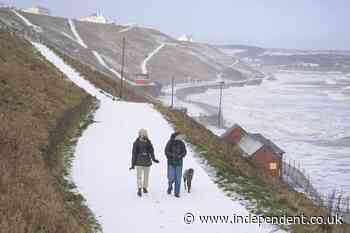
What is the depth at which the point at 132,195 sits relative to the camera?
413 inches

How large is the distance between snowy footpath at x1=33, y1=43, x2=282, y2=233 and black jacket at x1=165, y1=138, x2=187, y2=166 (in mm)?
806

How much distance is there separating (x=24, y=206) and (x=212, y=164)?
294 inches

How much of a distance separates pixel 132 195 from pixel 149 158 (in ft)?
3.06

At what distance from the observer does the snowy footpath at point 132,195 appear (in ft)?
28.6

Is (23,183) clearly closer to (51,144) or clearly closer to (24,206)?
(24,206)

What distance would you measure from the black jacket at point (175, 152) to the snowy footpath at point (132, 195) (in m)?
0.81

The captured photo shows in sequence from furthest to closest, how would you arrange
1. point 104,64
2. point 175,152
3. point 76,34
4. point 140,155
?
point 76,34 < point 104,64 < point 175,152 < point 140,155

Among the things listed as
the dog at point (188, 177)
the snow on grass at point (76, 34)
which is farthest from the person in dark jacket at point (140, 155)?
the snow on grass at point (76, 34)

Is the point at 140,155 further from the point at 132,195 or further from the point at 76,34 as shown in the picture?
the point at 76,34

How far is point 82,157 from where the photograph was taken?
1377 cm

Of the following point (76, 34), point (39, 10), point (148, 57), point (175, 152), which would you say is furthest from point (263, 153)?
point (39, 10)

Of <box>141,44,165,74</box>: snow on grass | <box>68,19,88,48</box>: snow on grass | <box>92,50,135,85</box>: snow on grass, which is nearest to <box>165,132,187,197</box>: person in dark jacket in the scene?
<box>92,50,135,85</box>: snow on grass

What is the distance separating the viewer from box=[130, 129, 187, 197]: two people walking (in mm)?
10406

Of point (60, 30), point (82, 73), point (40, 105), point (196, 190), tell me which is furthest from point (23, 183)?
point (60, 30)
